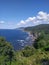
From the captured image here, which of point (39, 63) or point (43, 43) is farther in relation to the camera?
point (43, 43)

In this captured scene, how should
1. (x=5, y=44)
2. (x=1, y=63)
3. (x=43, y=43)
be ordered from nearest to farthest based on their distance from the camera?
1. (x=1, y=63)
2. (x=5, y=44)
3. (x=43, y=43)

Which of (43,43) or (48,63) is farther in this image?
(43,43)

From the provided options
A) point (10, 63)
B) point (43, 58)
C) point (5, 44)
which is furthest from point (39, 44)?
point (10, 63)

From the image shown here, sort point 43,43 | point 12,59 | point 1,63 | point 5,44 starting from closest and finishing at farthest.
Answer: point 1,63 < point 12,59 < point 5,44 < point 43,43

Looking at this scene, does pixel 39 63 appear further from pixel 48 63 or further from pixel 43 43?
pixel 43 43

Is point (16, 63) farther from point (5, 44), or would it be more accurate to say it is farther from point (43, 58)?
point (5, 44)

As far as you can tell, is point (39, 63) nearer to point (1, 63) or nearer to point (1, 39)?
point (1, 63)

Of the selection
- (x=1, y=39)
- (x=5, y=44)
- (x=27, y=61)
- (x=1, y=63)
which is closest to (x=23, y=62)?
(x=27, y=61)

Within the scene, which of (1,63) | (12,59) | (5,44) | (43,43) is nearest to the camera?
(1,63)
